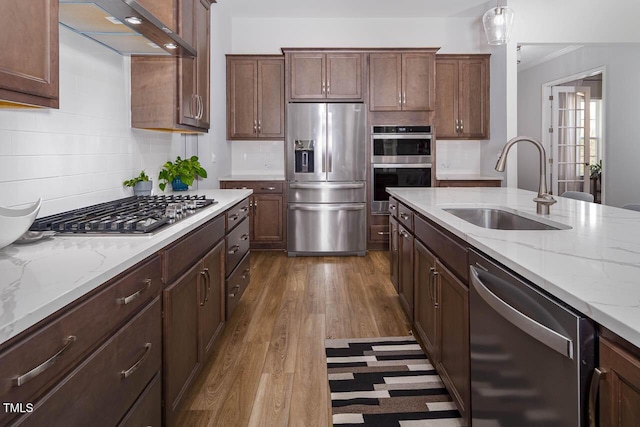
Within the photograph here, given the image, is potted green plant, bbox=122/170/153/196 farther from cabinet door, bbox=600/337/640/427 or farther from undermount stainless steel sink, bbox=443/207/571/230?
cabinet door, bbox=600/337/640/427

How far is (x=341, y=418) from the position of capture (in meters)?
2.00

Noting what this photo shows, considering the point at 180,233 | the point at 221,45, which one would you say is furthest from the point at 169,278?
the point at 221,45

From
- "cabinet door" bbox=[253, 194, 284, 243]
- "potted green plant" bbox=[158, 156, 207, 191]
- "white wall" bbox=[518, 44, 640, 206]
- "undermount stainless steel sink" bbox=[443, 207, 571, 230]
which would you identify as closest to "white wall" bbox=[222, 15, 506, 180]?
"cabinet door" bbox=[253, 194, 284, 243]

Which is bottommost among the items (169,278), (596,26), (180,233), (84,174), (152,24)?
(169,278)

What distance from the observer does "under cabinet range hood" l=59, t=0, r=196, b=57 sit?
1.81 m

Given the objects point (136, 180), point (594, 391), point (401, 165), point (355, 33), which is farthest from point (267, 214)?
point (594, 391)

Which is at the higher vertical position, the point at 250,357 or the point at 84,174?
the point at 84,174

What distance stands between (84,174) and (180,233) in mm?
965

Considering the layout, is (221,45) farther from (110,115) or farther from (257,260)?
(110,115)

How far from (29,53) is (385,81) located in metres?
4.63

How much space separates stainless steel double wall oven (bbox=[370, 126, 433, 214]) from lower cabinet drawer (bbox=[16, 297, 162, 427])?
4.22 m

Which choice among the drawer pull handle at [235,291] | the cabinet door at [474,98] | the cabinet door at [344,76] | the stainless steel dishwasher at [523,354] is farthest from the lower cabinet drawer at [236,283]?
the cabinet door at [474,98]

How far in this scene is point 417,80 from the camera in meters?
5.52

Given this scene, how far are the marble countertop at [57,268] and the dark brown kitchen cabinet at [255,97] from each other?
→ 4.05m
